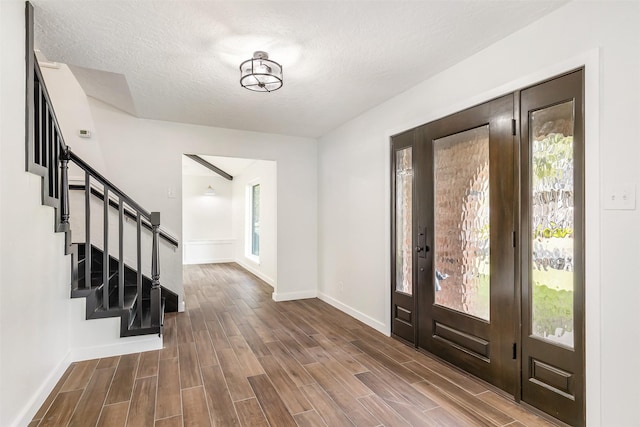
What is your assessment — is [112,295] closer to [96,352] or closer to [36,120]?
[96,352]

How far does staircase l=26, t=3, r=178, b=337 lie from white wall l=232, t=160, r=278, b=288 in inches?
68.3

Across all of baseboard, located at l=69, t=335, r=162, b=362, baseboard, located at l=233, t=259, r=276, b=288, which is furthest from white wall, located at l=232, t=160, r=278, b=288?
baseboard, located at l=69, t=335, r=162, b=362

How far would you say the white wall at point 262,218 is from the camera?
542 centimetres

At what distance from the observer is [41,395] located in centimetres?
213

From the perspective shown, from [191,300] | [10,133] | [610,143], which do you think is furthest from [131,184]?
[610,143]

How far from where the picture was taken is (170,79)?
297cm

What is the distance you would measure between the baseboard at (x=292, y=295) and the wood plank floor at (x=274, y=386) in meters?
1.19

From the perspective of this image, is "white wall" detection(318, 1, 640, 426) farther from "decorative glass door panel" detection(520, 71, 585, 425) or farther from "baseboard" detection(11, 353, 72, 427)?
"baseboard" detection(11, 353, 72, 427)

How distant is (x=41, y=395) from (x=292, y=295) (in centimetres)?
315

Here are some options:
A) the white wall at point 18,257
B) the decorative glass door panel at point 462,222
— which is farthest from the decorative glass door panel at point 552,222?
the white wall at point 18,257

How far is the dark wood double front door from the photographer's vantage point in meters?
1.93

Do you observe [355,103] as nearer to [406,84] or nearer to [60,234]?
[406,84]

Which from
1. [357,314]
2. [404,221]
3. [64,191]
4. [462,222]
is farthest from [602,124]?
[64,191]

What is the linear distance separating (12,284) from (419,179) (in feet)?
9.74
